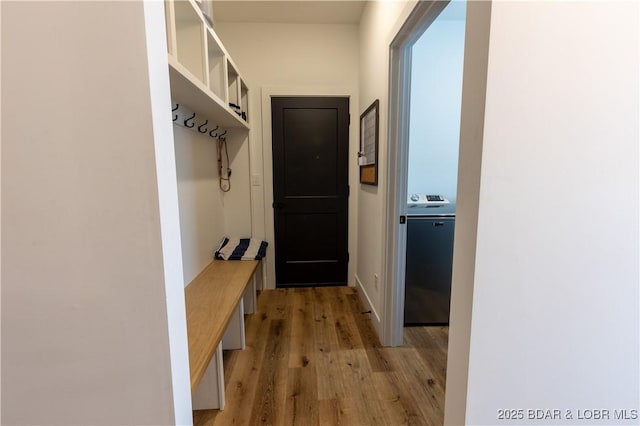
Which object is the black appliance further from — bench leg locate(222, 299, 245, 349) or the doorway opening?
bench leg locate(222, 299, 245, 349)

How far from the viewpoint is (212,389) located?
1565 millimetres

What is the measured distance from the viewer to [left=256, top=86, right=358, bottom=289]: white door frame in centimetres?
302

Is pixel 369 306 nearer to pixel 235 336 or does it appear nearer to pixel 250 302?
pixel 250 302

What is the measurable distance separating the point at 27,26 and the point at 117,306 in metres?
0.62

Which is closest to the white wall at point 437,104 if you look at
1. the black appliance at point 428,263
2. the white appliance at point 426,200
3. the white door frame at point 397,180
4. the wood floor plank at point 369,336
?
the white appliance at point 426,200

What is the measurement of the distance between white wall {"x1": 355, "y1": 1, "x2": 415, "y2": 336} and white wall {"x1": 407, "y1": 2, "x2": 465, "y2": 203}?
382 mm

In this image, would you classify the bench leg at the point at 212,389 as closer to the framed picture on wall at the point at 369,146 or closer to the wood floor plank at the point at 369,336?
the wood floor plank at the point at 369,336

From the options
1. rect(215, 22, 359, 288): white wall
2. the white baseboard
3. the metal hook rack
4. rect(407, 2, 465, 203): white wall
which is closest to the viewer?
the metal hook rack

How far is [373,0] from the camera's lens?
7.75 feet

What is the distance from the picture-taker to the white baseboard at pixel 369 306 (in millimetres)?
2300

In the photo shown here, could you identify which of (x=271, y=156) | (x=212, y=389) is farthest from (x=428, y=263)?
(x=271, y=156)

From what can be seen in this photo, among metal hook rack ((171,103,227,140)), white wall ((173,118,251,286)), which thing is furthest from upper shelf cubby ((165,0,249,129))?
white wall ((173,118,251,286))

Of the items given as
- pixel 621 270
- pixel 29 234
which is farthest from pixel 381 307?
pixel 29 234

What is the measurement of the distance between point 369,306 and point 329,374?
904 mm
